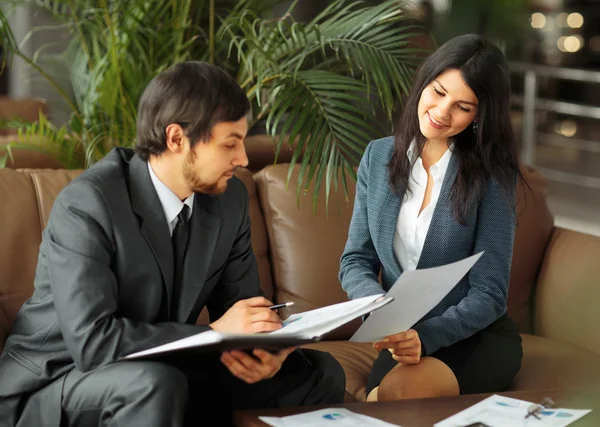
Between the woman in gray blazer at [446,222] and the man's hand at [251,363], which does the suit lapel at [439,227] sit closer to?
the woman in gray blazer at [446,222]

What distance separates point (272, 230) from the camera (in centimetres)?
231

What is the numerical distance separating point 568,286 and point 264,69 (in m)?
1.13

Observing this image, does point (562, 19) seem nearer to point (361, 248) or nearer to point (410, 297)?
point (410, 297)

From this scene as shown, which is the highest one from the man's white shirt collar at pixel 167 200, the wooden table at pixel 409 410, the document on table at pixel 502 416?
the man's white shirt collar at pixel 167 200

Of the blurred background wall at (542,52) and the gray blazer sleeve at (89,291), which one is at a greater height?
the blurred background wall at (542,52)

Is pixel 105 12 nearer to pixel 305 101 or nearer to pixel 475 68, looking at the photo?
pixel 305 101

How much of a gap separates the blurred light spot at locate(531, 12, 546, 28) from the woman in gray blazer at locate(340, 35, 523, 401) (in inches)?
55.1

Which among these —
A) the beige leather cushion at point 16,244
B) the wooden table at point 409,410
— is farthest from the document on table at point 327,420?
the beige leather cushion at point 16,244

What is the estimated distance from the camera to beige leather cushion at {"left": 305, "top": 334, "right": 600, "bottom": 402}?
1928mm

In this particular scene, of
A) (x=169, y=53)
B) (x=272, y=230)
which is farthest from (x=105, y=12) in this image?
(x=272, y=230)

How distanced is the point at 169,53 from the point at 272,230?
810 mm

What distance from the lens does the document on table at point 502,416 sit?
1.33m

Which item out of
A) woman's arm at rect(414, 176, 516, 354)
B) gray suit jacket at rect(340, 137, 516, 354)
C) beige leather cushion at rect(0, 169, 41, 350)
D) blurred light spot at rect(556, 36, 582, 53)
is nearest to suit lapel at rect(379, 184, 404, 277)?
gray suit jacket at rect(340, 137, 516, 354)

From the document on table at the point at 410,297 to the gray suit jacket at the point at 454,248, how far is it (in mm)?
243
